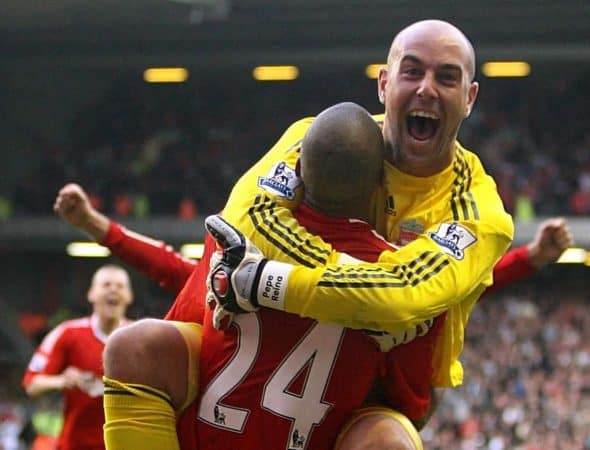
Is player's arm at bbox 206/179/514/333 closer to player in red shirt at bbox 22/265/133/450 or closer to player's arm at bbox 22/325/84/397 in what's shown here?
player in red shirt at bbox 22/265/133/450

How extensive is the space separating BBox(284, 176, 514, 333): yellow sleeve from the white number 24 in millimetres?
150

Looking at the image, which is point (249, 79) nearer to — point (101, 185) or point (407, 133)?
point (101, 185)

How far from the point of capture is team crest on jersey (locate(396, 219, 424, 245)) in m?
3.72

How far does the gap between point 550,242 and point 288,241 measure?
1737mm

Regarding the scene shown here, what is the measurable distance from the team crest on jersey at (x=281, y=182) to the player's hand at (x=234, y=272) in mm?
187

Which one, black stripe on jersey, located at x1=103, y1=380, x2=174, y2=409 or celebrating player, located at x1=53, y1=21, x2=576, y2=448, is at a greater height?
celebrating player, located at x1=53, y1=21, x2=576, y2=448

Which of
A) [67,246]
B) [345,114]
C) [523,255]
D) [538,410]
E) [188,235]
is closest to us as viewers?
[345,114]

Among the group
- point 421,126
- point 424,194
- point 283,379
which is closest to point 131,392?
point 283,379

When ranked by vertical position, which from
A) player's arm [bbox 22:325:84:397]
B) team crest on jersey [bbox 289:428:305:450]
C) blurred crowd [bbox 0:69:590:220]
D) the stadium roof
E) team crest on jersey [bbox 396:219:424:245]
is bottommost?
team crest on jersey [bbox 289:428:305:450]

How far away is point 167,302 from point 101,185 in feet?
6.73

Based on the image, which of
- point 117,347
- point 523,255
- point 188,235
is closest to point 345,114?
point 117,347

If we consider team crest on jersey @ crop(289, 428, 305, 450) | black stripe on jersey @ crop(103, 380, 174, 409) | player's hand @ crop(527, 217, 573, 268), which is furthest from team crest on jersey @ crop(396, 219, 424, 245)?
player's hand @ crop(527, 217, 573, 268)

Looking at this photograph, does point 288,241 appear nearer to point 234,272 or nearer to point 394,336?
point 234,272

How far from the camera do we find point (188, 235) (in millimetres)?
17625
